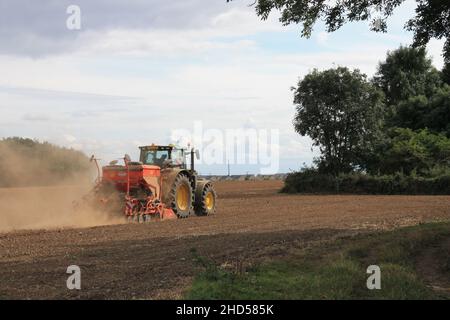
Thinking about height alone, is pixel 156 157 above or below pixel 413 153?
below

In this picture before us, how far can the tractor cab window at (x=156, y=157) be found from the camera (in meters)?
21.0

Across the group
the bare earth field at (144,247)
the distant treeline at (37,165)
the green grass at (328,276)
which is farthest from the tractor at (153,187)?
the green grass at (328,276)

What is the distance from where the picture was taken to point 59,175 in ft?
69.2

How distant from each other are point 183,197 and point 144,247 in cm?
875

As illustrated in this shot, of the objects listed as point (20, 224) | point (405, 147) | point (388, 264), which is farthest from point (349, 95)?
point (388, 264)

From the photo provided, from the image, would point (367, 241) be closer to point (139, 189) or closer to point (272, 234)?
point (272, 234)

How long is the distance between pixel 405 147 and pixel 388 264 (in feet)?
102

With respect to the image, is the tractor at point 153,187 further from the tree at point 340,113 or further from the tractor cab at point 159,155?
the tree at point 340,113

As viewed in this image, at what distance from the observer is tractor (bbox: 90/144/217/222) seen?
1878 cm

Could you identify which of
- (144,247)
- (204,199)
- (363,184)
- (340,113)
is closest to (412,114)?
(340,113)

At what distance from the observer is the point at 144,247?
40.6ft

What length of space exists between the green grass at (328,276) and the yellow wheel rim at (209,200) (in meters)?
10.9

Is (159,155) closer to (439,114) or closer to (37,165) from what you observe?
(37,165)

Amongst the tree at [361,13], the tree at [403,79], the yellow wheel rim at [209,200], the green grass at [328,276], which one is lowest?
the green grass at [328,276]
